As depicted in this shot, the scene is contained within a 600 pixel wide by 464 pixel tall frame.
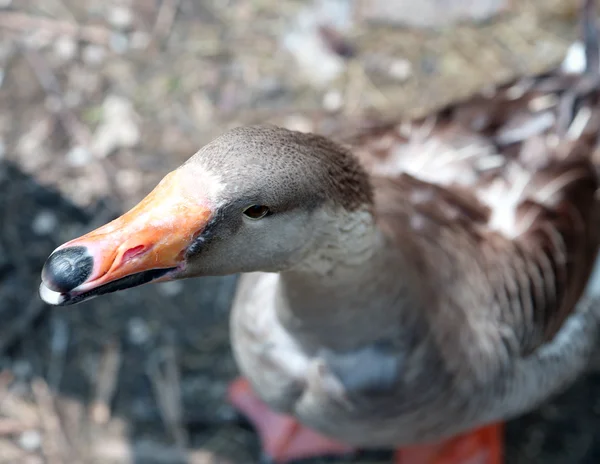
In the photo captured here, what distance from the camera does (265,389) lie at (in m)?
2.03

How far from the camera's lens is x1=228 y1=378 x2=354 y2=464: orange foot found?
2.65 meters


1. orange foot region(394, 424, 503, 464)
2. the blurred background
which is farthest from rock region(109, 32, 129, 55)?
orange foot region(394, 424, 503, 464)

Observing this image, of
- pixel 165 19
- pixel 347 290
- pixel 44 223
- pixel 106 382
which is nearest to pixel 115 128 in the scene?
pixel 44 223

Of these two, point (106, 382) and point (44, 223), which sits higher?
point (44, 223)

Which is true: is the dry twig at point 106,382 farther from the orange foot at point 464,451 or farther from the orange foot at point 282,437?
the orange foot at point 464,451

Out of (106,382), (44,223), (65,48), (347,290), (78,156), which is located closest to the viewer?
(347,290)

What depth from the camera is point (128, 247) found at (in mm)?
1251

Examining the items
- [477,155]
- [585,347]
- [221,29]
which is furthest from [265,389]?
[221,29]

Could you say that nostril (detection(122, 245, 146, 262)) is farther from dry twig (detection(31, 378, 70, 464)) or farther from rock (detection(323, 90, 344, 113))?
rock (detection(323, 90, 344, 113))

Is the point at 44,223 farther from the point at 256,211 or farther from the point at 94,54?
the point at 256,211

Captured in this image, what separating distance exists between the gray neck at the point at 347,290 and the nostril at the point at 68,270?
0.48 m

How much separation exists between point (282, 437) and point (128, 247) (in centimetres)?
161

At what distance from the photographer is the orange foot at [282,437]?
2646 mm

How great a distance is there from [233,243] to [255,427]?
153 cm
